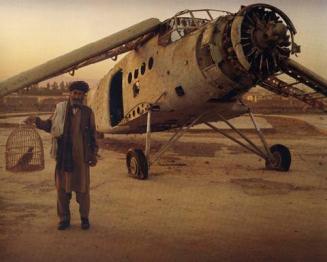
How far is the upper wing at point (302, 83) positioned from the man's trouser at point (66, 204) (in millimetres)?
5770

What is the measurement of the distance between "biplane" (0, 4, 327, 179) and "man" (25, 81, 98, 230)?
1704 millimetres

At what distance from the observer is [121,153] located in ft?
45.4

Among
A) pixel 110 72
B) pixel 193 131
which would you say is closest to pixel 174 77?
pixel 110 72

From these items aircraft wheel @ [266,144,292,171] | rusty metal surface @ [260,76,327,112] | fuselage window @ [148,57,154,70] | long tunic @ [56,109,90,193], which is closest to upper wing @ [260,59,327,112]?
rusty metal surface @ [260,76,327,112]

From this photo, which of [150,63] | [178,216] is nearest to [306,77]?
[150,63]

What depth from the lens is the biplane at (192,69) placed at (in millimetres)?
7320

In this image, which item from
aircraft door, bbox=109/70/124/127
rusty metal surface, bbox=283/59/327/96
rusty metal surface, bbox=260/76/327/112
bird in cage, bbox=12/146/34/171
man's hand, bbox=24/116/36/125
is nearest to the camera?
man's hand, bbox=24/116/36/125

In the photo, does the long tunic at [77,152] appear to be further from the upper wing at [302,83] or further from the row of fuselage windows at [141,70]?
the upper wing at [302,83]

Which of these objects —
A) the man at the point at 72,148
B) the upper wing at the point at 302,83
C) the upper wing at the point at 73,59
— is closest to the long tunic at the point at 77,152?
the man at the point at 72,148

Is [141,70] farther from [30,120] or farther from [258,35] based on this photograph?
[30,120]

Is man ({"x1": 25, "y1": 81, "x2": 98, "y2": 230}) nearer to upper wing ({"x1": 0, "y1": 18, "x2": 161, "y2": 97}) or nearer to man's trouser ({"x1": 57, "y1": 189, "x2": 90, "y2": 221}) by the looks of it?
man's trouser ({"x1": 57, "y1": 189, "x2": 90, "y2": 221})

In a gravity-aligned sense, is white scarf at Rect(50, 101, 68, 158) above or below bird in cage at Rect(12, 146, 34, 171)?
above

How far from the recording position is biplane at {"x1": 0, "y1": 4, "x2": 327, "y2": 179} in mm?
7320

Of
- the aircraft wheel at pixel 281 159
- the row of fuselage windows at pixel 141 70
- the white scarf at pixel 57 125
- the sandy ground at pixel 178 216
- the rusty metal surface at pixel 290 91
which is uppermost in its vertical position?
the row of fuselage windows at pixel 141 70
